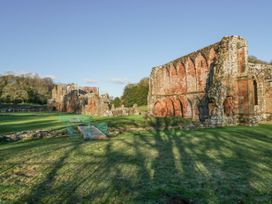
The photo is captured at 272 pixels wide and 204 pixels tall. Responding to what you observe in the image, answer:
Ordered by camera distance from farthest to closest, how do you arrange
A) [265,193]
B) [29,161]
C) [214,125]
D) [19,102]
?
[19,102] → [214,125] → [29,161] → [265,193]

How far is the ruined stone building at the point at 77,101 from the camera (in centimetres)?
3459

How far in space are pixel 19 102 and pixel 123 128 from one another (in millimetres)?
55169

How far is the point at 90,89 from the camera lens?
66625 millimetres

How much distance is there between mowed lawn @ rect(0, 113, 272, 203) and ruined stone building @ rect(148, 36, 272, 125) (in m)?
7.67

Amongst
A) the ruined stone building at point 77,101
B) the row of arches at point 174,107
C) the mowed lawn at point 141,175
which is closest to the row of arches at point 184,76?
the row of arches at point 174,107

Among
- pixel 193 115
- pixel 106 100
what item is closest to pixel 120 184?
pixel 193 115

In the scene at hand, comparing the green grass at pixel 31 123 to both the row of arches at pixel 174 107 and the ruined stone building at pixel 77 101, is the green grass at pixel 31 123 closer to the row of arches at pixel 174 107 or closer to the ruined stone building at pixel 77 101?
the row of arches at pixel 174 107

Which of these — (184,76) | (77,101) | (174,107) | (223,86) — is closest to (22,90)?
(77,101)

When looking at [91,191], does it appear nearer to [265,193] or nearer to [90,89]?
[265,193]

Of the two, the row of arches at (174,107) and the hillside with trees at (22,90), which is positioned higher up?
the hillside with trees at (22,90)

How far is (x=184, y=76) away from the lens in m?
25.3

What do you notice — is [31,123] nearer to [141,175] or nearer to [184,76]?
[184,76]

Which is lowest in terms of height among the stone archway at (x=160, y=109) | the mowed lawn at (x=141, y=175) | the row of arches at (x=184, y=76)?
the mowed lawn at (x=141, y=175)

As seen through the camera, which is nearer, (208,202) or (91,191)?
(208,202)
